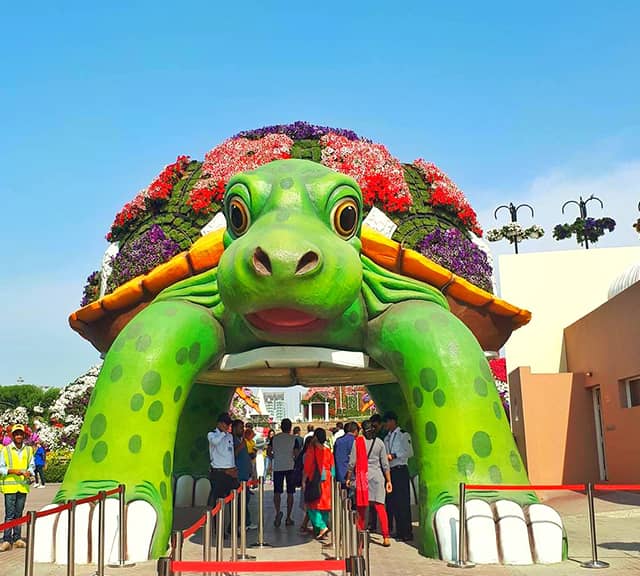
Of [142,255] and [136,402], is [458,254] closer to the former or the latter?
[142,255]

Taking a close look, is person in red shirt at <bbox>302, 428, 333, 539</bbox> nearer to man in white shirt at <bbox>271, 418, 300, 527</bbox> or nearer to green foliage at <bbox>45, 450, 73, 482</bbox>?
man in white shirt at <bbox>271, 418, 300, 527</bbox>

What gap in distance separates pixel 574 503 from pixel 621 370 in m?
2.57

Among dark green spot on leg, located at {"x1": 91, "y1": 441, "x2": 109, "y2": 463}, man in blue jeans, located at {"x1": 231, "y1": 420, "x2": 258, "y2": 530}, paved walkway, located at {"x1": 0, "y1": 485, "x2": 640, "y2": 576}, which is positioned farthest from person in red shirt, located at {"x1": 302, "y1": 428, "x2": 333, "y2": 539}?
dark green spot on leg, located at {"x1": 91, "y1": 441, "x2": 109, "y2": 463}

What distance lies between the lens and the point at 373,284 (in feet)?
22.7

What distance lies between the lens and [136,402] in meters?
6.18

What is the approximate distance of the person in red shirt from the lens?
718 centimetres

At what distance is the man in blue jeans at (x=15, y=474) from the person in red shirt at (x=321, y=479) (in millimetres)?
2787

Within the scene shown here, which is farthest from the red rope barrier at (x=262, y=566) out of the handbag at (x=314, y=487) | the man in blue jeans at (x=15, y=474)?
the man in blue jeans at (x=15, y=474)

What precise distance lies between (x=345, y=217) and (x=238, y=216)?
3.13ft

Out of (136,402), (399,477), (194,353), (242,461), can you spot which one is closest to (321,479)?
(399,477)

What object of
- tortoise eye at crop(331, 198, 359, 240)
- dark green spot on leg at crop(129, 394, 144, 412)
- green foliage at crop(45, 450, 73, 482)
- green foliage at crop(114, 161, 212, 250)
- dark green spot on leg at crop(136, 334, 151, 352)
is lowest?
green foliage at crop(45, 450, 73, 482)

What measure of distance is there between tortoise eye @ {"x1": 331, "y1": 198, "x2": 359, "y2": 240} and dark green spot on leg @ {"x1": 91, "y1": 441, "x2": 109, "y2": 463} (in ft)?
8.99

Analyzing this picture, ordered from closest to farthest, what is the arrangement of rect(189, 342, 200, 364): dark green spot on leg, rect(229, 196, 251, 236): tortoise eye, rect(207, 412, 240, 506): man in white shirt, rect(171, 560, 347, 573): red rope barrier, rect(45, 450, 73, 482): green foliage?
rect(171, 560, 347, 573): red rope barrier, rect(229, 196, 251, 236): tortoise eye, rect(189, 342, 200, 364): dark green spot on leg, rect(207, 412, 240, 506): man in white shirt, rect(45, 450, 73, 482): green foliage

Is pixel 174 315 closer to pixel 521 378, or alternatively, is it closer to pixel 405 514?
pixel 405 514
